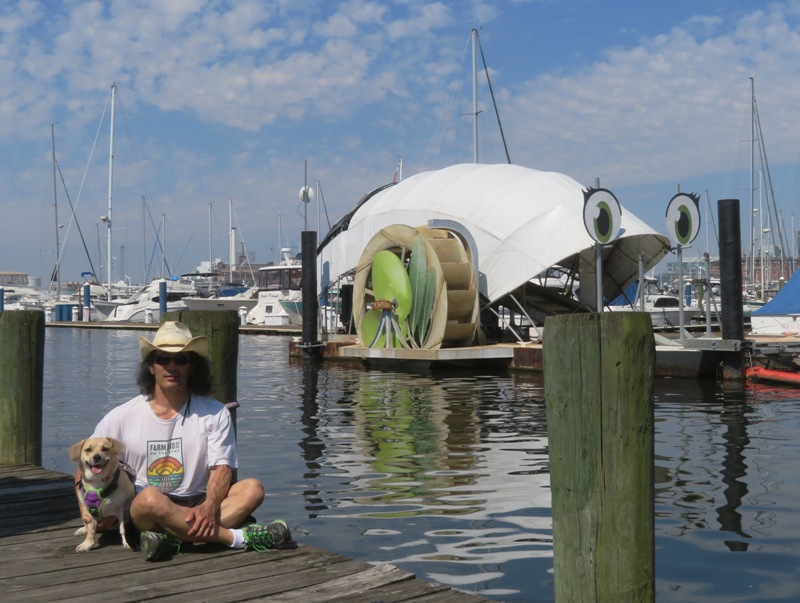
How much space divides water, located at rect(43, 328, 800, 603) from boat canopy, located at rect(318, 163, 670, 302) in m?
5.41

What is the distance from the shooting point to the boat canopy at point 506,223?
2775 centimetres

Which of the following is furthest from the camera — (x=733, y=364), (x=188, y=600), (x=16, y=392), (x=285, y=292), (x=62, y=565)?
(x=285, y=292)

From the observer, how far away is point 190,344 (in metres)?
5.95

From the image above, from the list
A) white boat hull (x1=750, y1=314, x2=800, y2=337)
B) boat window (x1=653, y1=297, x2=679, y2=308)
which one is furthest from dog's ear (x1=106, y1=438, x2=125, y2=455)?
boat window (x1=653, y1=297, x2=679, y2=308)

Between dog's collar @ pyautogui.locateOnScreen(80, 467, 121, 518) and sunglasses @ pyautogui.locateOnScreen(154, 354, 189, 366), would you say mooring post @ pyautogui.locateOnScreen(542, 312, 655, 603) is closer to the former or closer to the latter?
sunglasses @ pyautogui.locateOnScreen(154, 354, 189, 366)

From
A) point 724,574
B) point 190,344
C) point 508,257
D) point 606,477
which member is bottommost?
point 724,574

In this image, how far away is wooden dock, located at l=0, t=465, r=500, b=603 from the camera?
5.03 metres

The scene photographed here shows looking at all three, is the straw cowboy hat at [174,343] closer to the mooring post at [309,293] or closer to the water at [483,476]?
the water at [483,476]

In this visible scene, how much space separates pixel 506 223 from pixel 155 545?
78.8ft

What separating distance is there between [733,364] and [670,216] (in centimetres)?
361

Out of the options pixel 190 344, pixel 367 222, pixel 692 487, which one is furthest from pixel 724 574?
pixel 367 222

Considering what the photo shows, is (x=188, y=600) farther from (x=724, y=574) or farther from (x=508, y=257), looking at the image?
(x=508, y=257)

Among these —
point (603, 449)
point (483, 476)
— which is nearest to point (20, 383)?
point (483, 476)

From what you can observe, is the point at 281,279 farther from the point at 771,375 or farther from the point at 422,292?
the point at 771,375
